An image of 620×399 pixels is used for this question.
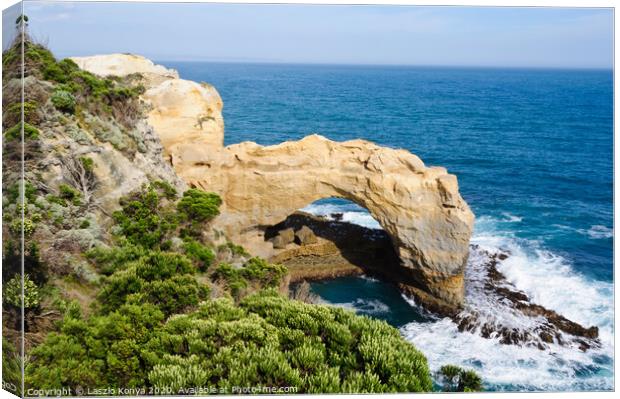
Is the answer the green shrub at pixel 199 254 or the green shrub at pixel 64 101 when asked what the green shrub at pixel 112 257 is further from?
the green shrub at pixel 64 101

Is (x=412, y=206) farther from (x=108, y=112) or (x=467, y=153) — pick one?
(x=467, y=153)

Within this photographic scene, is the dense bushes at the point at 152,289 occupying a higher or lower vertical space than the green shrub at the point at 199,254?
higher

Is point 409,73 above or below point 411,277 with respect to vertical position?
above

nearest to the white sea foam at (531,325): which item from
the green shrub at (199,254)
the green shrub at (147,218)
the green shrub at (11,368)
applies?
the green shrub at (199,254)

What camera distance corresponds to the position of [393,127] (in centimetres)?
5553

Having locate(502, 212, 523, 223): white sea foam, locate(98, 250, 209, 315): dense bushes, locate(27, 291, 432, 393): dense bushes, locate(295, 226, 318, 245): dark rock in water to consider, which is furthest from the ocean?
locate(98, 250, 209, 315): dense bushes

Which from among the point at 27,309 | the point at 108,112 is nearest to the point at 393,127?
the point at 108,112

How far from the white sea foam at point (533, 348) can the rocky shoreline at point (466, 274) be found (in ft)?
0.59

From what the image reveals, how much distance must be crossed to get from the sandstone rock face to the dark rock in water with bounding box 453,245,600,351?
1.38 metres

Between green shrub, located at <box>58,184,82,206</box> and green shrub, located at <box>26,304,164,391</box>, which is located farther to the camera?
green shrub, located at <box>58,184,82,206</box>

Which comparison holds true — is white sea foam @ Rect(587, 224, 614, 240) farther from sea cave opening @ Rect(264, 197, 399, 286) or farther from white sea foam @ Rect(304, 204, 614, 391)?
sea cave opening @ Rect(264, 197, 399, 286)

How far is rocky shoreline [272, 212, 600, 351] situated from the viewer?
2275 centimetres

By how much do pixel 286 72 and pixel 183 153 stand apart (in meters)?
50.4

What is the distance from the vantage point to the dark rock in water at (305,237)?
95.7 feet
